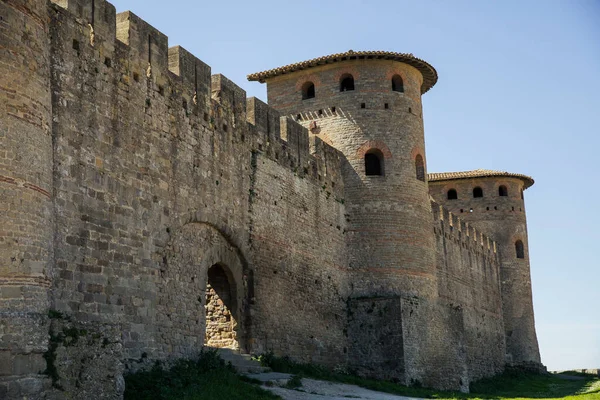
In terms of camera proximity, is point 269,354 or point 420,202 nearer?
point 269,354

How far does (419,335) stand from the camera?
20625mm

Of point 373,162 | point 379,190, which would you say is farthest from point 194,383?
point 373,162

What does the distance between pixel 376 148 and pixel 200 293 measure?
322 inches

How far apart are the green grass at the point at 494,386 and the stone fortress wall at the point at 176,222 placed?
1.50 ft

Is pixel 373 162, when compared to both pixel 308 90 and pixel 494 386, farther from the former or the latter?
pixel 494 386

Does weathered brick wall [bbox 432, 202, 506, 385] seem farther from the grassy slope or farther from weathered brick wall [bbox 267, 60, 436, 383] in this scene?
the grassy slope

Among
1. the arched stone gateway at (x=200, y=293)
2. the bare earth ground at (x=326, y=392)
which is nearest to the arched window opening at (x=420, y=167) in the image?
the bare earth ground at (x=326, y=392)

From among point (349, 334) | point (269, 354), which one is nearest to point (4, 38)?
point (269, 354)

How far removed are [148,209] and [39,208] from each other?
287 centimetres

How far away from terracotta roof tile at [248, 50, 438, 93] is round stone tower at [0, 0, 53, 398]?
11.5m

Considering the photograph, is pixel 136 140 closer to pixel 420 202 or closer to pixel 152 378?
pixel 152 378

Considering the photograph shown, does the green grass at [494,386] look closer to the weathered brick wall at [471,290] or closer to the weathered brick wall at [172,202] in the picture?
the weathered brick wall at [172,202]

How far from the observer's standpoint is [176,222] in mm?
13898

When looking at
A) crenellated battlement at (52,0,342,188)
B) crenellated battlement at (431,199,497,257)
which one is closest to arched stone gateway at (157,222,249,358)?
crenellated battlement at (52,0,342,188)
